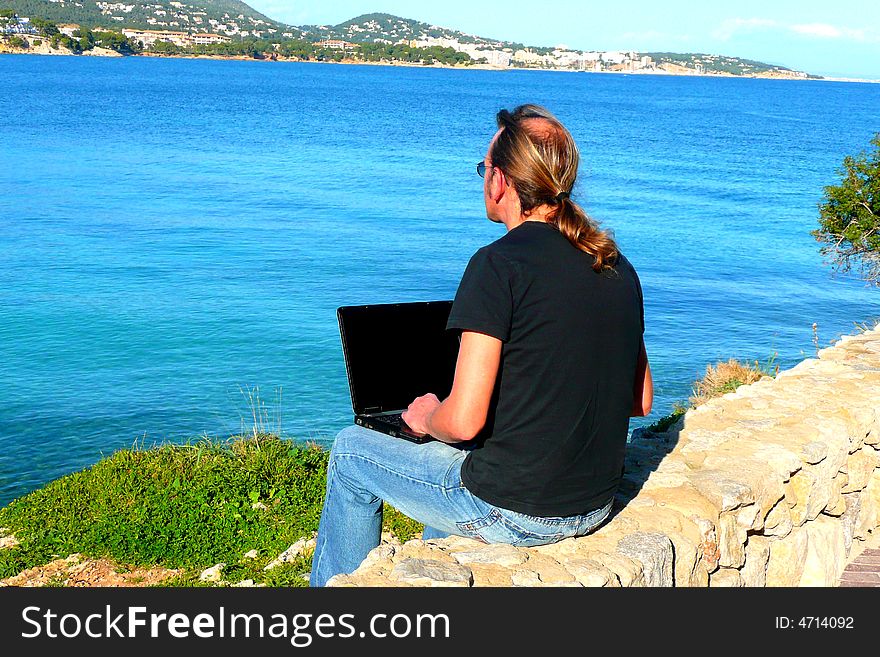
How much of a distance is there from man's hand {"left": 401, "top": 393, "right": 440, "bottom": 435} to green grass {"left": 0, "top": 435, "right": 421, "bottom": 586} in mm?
2137

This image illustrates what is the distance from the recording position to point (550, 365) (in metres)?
2.89

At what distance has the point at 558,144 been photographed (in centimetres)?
293

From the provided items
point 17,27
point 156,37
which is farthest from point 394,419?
point 156,37

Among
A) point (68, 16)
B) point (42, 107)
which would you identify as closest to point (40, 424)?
point (42, 107)

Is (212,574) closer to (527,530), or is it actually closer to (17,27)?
(527,530)

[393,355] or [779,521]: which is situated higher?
[393,355]

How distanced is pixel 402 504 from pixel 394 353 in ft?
2.27

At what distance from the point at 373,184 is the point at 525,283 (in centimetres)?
3349

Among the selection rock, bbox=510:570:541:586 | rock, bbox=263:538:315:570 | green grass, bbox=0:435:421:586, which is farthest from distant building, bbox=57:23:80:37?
rock, bbox=510:570:541:586

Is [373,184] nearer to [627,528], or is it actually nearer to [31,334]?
[31,334]

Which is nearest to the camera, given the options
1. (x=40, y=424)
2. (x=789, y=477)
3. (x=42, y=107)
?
(x=789, y=477)

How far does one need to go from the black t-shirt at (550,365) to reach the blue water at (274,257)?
1.57ft

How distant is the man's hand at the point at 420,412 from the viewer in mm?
3234

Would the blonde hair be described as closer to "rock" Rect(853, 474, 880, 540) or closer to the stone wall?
the stone wall
